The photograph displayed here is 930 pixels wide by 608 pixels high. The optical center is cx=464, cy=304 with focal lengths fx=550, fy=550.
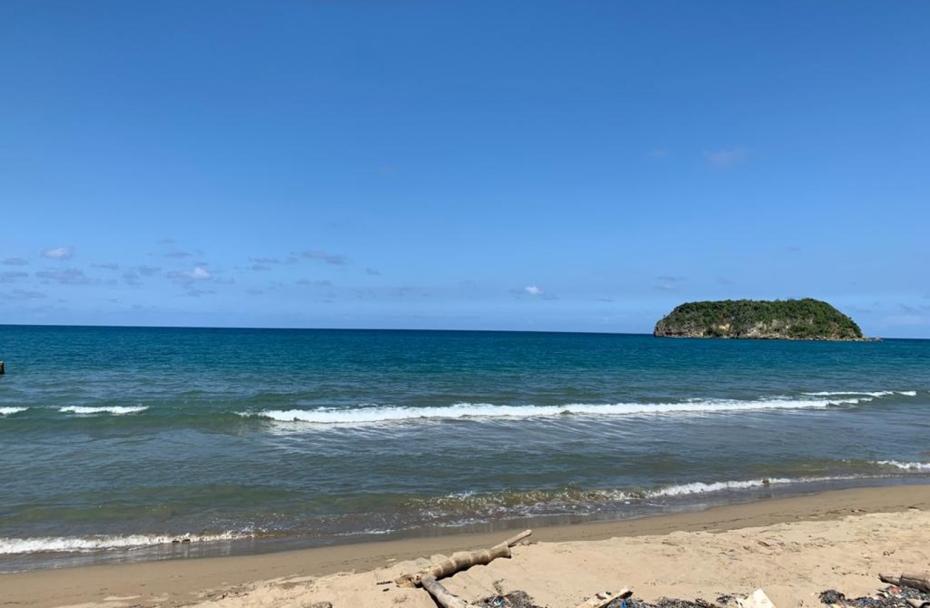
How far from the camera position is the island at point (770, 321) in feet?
482

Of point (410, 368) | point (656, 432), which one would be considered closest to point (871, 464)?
point (656, 432)

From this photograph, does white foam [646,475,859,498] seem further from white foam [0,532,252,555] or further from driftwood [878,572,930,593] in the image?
white foam [0,532,252,555]

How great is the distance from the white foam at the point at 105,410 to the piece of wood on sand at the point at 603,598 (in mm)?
19494

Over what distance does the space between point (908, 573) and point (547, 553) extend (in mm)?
4465

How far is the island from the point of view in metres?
147

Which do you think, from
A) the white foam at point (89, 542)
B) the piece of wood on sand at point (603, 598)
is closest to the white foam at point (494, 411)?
the white foam at point (89, 542)

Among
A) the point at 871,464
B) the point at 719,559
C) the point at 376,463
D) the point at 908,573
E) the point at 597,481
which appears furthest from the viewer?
the point at 871,464

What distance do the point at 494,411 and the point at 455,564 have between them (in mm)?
15478

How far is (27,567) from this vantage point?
25.4 feet

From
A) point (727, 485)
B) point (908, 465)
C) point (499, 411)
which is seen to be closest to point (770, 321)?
point (499, 411)

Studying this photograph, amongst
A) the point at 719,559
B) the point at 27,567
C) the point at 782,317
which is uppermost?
the point at 782,317

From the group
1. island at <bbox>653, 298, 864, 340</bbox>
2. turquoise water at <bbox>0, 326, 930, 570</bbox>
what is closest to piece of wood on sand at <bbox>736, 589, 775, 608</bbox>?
turquoise water at <bbox>0, 326, 930, 570</bbox>

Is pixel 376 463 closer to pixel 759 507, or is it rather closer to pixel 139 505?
pixel 139 505

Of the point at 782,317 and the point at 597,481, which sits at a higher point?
the point at 782,317
